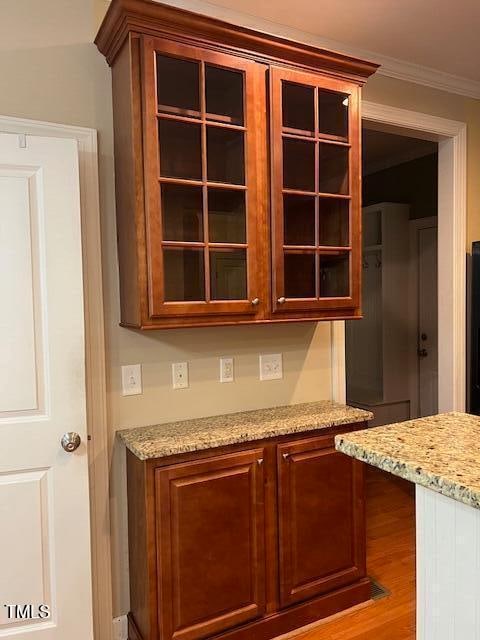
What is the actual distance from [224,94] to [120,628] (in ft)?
7.55

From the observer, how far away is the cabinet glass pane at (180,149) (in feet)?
6.26

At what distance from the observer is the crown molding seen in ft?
7.45

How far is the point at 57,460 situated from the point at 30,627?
25.1 inches

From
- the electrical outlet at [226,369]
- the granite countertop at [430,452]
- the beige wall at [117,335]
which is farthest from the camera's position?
the electrical outlet at [226,369]

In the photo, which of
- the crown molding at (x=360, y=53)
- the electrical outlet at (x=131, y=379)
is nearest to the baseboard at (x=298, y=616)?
the electrical outlet at (x=131, y=379)

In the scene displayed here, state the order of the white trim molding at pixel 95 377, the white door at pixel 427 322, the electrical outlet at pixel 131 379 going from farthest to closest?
1. the white door at pixel 427 322
2. the electrical outlet at pixel 131 379
3. the white trim molding at pixel 95 377

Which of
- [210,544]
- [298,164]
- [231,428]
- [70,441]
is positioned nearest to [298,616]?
[210,544]

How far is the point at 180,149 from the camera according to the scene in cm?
195

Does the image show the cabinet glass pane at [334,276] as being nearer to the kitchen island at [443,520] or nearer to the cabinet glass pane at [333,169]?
the cabinet glass pane at [333,169]

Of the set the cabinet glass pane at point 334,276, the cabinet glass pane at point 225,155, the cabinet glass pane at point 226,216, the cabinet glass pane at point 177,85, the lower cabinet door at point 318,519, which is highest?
the cabinet glass pane at point 177,85

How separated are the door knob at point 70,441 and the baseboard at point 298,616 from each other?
0.83m

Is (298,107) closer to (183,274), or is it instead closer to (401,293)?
(183,274)

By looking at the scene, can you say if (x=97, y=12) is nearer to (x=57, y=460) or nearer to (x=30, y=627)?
(x=57, y=460)

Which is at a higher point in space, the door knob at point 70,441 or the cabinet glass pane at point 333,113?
the cabinet glass pane at point 333,113
